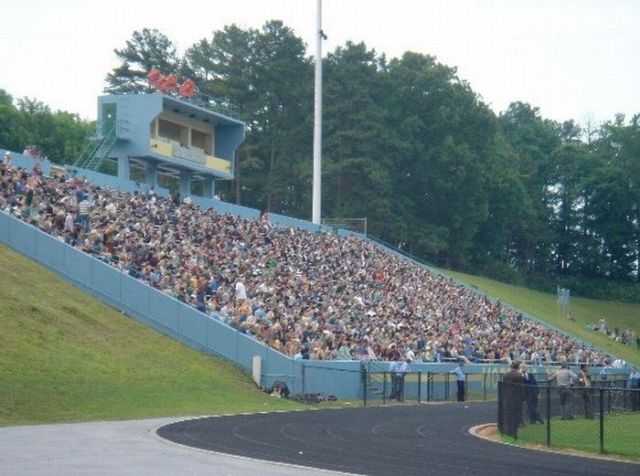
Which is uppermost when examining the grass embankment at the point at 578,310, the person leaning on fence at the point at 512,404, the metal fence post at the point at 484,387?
the grass embankment at the point at 578,310

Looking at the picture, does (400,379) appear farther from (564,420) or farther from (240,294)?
(564,420)

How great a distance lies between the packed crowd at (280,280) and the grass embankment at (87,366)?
2.29 meters

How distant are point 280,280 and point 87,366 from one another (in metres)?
15.1

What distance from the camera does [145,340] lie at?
37.3 metres

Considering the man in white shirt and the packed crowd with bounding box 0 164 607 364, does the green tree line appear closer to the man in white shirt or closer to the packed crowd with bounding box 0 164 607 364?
the packed crowd with bounding box 0 164 607 364

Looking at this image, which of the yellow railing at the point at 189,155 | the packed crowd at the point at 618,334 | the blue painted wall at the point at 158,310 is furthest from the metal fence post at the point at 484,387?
the packed crowd at the point at 618,334

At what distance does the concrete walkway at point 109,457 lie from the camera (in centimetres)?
1752

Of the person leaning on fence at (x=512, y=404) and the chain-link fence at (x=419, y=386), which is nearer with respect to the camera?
the person leaning on fence at (x=512, y=404)

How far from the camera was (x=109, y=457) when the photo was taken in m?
19.2

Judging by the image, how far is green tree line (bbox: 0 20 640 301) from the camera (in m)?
89.5

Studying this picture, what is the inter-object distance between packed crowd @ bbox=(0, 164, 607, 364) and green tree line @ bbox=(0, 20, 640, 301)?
90.6 ft

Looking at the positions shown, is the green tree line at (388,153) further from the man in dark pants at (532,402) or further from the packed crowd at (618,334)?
the man in dark pants at (532,402)

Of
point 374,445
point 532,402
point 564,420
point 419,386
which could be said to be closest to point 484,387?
point 419,386

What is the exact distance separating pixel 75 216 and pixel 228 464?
23830 mm
